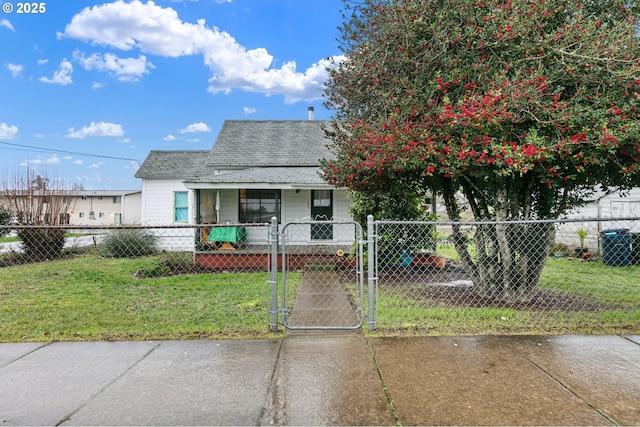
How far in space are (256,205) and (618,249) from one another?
11.1 metres

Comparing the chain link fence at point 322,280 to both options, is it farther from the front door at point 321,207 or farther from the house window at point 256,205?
the house window at point 256,205

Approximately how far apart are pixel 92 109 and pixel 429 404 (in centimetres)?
2269

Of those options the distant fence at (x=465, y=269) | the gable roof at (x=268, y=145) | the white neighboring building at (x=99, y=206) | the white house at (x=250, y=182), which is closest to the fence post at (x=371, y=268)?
the distant fence at (x=465, y=269)

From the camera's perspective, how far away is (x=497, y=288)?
6297mm

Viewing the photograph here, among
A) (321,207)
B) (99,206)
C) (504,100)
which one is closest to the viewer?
(504,100)

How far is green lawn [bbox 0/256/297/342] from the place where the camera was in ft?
15.2

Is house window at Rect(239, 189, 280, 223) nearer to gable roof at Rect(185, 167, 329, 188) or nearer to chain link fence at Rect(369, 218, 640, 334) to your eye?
gable roof at Rect(185, 167, 329, 188)

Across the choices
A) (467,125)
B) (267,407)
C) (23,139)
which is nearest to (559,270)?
(467,125)

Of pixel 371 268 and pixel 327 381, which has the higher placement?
pixel 371 268

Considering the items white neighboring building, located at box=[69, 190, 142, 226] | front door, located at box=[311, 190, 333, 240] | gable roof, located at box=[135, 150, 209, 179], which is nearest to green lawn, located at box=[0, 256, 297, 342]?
front door, located at box=[311, 190, 333, 240]

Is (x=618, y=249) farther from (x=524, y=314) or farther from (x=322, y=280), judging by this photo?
(x=322, y=280)

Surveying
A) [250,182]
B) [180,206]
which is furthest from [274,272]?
[180,206]

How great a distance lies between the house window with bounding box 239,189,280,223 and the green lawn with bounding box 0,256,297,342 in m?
4.00

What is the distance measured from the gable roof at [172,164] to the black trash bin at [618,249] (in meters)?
14.7
